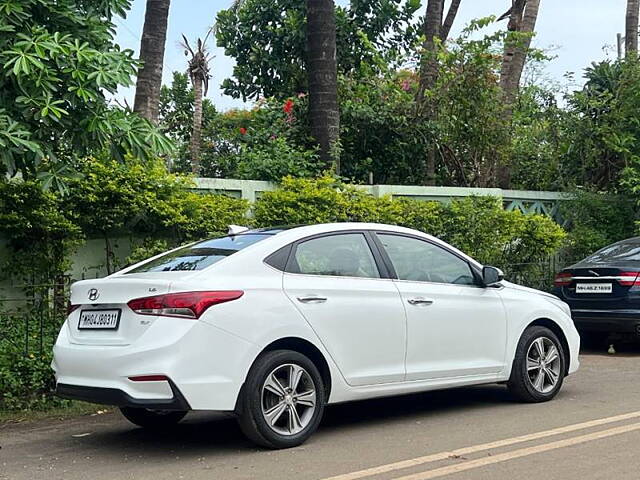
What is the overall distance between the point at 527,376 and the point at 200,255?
3193 mm

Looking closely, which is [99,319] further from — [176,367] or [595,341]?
[595,341]

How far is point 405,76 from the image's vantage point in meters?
16.1

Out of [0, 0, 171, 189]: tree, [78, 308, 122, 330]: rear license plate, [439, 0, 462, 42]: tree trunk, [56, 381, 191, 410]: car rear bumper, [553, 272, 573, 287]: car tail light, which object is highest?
[439, 0, 462, 42]: tree trunk

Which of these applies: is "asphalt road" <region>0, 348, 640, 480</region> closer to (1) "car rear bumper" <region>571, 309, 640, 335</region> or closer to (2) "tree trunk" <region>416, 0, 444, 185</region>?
(1) "car rear bumper" <region>571, 309, 640, 335</region>

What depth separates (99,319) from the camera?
258 inches

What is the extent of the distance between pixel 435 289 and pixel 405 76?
29.7 ft

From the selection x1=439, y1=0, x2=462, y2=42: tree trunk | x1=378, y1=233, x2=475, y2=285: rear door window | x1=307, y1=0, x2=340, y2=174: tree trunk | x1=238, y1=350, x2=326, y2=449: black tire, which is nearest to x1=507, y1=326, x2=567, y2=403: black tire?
x1=378, y1=233, x2=475, y2=285: rear door window

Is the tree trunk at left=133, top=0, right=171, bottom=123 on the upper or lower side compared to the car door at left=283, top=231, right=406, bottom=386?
upper

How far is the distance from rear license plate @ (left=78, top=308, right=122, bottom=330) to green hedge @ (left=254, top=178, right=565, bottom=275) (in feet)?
15.9

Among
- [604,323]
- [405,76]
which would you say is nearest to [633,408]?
[604,323]

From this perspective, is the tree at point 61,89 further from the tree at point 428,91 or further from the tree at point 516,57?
the tree at point 516,57

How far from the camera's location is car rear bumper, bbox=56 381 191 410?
6047 mm

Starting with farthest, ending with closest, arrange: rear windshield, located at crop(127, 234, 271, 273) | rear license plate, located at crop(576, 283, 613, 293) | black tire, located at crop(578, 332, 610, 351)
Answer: black tire, located at crop(578, 332, 610, 351)
rear license plate, located at crop(576, 283, 613, 293)
rear windshield, located at crop(127, 234, 271, 273)

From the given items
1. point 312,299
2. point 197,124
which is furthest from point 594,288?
point 197,124
